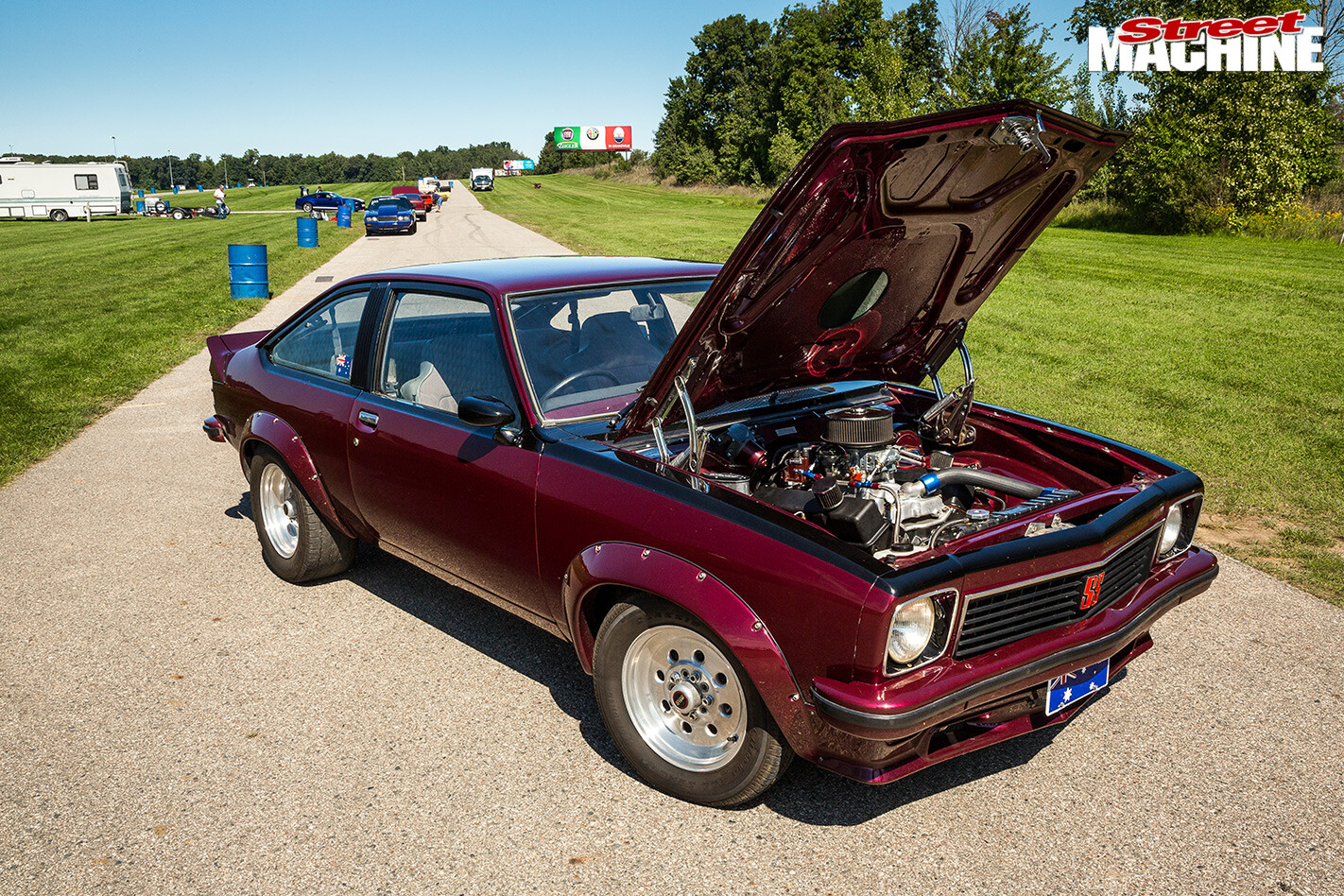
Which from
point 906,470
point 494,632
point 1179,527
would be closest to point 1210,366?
point 1179,527

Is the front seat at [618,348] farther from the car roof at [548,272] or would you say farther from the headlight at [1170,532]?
the headlight at [1170,532]

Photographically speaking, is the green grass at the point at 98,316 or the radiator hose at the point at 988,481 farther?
the green grass at the point at 98,316

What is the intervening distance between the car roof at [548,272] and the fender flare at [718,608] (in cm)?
130

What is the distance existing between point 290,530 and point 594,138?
151785 millimetres

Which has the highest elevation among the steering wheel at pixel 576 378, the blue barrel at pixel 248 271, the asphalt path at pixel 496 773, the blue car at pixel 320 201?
the blue car at pixel 320 201

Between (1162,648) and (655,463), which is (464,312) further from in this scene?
(1162,648)

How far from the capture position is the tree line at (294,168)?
136 m

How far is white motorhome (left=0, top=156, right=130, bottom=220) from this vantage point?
48.9 m

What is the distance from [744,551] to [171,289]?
1895 centimetres

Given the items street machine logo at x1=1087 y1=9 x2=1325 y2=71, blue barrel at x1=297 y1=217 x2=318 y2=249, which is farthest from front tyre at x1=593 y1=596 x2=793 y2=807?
street machine logo at x1=1087 y1=9 x2=1325 y2=71

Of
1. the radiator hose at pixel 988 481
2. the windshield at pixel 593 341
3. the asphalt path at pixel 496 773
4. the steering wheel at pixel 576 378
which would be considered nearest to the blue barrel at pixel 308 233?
the asphalt path at pixel 496 773

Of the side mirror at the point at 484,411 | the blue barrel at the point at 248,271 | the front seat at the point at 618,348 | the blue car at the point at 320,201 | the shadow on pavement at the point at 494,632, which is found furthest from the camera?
the blue car at the point at 320,201

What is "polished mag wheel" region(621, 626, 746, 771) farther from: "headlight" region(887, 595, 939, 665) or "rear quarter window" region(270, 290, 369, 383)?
"rear quarter window" region(270, 290, 369, 383)

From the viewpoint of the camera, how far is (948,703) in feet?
8.51
